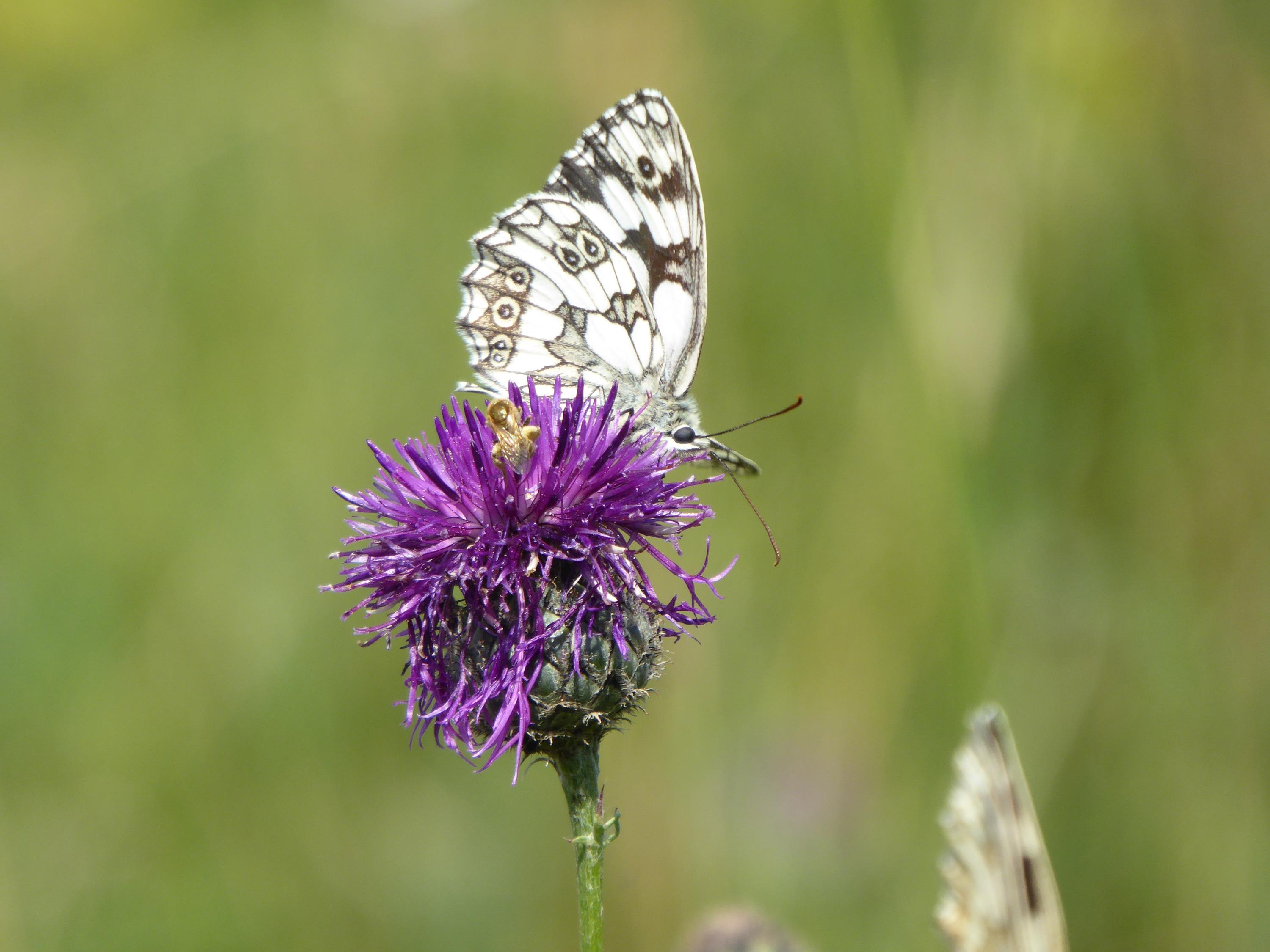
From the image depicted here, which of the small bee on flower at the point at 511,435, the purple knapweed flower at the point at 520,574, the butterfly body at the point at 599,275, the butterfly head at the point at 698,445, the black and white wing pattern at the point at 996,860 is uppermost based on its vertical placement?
the butterfly body at the point at 599,275

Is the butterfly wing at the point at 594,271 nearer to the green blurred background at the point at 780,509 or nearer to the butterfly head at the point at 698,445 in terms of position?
the butterfly head at the point at 698,445

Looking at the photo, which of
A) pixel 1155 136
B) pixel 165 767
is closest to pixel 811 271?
pixel 1155 136

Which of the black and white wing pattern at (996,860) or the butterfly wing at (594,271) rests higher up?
the butterfly wing at (594,271)

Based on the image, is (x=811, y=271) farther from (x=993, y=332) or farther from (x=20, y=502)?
(x=20, y=502)

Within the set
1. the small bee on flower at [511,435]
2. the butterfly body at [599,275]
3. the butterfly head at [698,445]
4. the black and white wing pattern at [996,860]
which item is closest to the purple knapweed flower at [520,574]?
the small bee on flower at [511,435]

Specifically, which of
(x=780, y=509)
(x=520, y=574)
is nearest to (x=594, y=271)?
(x=520, y=574)

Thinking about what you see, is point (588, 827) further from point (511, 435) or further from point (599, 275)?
point (599, 275)

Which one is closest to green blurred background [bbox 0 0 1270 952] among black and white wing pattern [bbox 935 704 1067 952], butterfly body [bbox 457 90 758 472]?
butterfly body [bbox 457 90 758 472]
